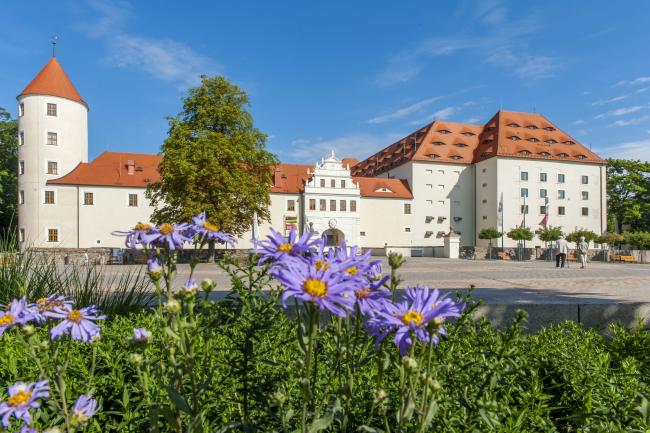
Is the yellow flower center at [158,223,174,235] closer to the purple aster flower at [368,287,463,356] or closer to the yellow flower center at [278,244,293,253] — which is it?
the yellow flower center at [278,244,293,253]

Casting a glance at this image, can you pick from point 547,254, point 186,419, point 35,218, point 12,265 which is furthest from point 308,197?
point 186,419

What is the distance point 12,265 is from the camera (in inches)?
191

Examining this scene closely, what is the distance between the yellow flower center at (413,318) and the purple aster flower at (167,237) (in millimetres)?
791

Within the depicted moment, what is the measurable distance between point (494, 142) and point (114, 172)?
156ft

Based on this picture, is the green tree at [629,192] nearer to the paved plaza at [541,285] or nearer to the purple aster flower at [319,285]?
the paved plaza at [541,285]

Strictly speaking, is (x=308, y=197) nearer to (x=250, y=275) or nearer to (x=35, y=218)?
(x=35, y=218)

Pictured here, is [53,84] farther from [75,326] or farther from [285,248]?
[285,248]

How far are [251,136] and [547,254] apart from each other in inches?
1109

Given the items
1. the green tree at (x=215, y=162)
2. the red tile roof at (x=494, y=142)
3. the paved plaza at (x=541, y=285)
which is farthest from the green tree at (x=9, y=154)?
the red tile roof at (x=494, y=142)

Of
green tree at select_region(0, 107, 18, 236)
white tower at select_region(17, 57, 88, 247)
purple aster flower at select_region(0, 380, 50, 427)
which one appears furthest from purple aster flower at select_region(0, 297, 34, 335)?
green tree at select_region(0, 107, 18, 236)

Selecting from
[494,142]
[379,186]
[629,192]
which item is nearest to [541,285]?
[379,186]

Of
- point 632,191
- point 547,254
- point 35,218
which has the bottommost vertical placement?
point 547,254

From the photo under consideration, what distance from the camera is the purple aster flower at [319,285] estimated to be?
97 cm

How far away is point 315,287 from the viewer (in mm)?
1011
